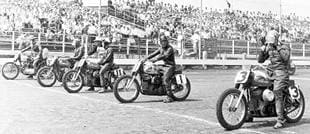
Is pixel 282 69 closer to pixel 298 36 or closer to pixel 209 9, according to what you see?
pixel 209 9

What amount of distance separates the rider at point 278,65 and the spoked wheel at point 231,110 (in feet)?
1.87

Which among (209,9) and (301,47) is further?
(301,47)

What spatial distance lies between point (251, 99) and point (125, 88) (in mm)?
3792

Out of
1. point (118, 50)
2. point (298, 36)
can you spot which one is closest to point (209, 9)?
point (118, 50)

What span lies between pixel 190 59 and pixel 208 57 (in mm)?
2391

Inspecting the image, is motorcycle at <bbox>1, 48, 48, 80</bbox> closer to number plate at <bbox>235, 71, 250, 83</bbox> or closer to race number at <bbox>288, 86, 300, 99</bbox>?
number plate at <bbox>235, 71, 250, 83</bbox>

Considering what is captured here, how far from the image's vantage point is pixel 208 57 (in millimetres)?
29562

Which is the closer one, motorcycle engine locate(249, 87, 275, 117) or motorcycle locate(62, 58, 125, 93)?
motorcycle engine locate(249, 87, 275, 117)

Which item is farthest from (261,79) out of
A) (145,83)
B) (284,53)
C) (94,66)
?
(94,66)

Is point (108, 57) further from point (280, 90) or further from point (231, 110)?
point (280, 90)

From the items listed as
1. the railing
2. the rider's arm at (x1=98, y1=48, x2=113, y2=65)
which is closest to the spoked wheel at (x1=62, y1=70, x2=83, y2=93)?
the rider's arm at (x1=98, y1=48, x2=113, y2=65)

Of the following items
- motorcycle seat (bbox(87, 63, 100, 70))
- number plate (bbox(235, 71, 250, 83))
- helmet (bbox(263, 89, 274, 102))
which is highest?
motorcycle seat (bbox(87, 63, 100, 70))

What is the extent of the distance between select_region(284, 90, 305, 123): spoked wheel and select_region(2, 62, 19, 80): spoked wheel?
11953 mm

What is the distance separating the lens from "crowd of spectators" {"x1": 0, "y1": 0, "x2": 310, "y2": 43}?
83.6ft
